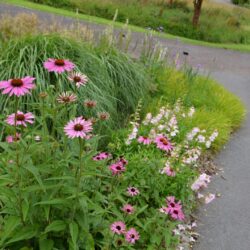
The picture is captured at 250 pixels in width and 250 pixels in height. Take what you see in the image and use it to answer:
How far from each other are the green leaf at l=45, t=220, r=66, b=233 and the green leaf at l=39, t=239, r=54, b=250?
0.33 ft

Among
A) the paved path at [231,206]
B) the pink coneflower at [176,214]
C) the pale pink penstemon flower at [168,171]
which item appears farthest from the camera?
the paved path at [231,206]

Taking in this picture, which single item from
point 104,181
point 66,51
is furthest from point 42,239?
point 66,51

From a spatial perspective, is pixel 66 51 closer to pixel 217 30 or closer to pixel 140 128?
pixel 140 128

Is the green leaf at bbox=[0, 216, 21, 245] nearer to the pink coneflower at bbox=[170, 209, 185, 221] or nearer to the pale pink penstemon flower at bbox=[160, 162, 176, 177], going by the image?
the pink coneflower at bbox=[170, 209, 185, 221]

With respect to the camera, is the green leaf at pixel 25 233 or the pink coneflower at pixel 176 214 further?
the pink coneflower at pixel 176 214

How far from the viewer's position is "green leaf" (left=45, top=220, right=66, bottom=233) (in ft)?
8.37

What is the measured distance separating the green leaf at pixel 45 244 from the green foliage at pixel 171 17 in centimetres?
1278

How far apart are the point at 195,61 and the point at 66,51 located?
23.6ft

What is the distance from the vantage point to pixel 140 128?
494 cm

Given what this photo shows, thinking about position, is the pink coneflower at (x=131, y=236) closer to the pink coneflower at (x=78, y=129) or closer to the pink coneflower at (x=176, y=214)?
the pink coneflower at (x=176, y=214)

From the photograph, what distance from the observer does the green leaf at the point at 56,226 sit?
255 cm

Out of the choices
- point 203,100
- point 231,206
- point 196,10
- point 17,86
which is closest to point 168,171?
point 231,206

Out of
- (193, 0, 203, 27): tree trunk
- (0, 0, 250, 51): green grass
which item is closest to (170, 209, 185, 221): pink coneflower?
(0, 0, 250, 51): green grass

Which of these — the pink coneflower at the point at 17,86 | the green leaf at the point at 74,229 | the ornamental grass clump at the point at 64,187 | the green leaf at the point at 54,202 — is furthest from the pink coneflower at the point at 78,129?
the green leaf at the point at 74,229
